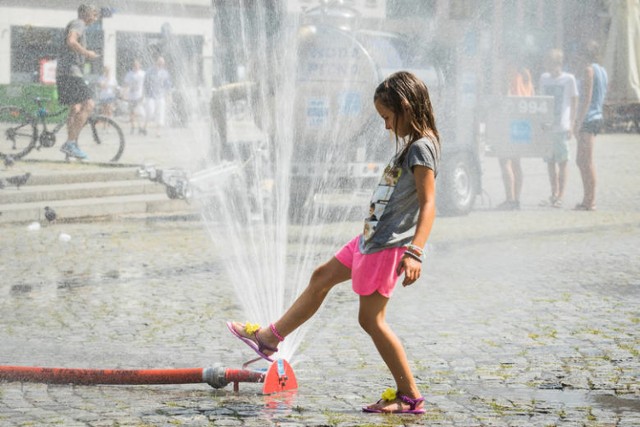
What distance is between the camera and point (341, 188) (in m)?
13.7

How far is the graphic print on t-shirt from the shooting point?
15.7 feet

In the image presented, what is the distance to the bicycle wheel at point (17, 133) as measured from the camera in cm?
1628

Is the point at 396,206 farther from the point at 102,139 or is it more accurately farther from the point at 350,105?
the point at 102,139

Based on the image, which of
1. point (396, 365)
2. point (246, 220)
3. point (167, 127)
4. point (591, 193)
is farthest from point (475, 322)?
point (167, 127)

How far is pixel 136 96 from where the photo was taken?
29.0 meters

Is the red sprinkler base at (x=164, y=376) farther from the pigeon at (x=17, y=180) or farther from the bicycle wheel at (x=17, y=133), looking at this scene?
the bicycle wheel at (x=17, y=133)

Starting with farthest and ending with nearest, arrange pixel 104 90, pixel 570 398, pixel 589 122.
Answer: pixel 104 90
pixel 589 122
pixel 570 398

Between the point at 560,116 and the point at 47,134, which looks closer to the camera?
the point at 560,116

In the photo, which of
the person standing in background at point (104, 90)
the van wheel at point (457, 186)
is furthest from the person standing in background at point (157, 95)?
the van wheel at point (457, 186)

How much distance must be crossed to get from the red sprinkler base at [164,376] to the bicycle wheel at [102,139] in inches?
447

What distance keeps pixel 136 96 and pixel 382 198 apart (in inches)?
979

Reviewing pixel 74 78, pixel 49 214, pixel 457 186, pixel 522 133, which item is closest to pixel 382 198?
pixel 49 214

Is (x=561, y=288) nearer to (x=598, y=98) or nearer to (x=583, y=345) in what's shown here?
Result: (x=583, y=345)

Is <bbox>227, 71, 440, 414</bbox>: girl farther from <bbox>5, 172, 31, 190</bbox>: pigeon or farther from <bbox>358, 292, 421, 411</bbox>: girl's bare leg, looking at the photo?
<bbox>5, 172, 31, 190</bbox>: pigeon
